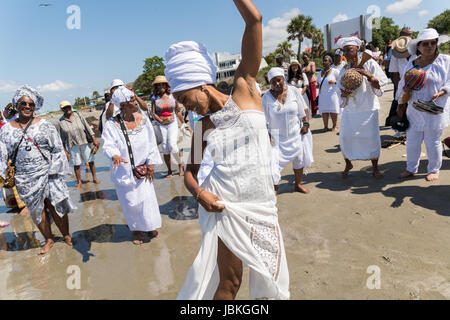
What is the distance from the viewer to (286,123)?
4816mm

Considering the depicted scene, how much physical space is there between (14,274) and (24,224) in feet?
6.37

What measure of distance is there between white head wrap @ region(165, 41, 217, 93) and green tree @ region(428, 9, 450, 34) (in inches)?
2464

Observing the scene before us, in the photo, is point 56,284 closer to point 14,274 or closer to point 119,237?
point 14,274

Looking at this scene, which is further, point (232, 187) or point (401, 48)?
point (401, 48)

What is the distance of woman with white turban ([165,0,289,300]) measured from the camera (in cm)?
184

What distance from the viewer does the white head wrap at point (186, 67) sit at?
6.02ft

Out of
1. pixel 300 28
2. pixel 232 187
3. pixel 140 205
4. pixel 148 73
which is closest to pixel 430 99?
pixel 232 187

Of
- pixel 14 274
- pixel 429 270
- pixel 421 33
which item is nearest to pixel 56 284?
pixel 14 274

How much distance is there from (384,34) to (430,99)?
56668mm

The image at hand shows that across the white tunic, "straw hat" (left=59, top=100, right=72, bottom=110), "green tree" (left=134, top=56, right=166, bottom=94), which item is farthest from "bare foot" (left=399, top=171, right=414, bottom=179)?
"green tree" (left=134, top=56, right=166, bottom=94)

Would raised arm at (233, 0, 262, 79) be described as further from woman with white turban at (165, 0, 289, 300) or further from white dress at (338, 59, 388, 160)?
white dress at (338, 59, 388, 160)

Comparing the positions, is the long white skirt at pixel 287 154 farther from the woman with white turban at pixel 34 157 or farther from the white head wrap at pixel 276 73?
the woman with white turban at pixel 34 157

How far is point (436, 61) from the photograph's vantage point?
444cm

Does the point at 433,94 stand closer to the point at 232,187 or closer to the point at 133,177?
the point at 232,187
